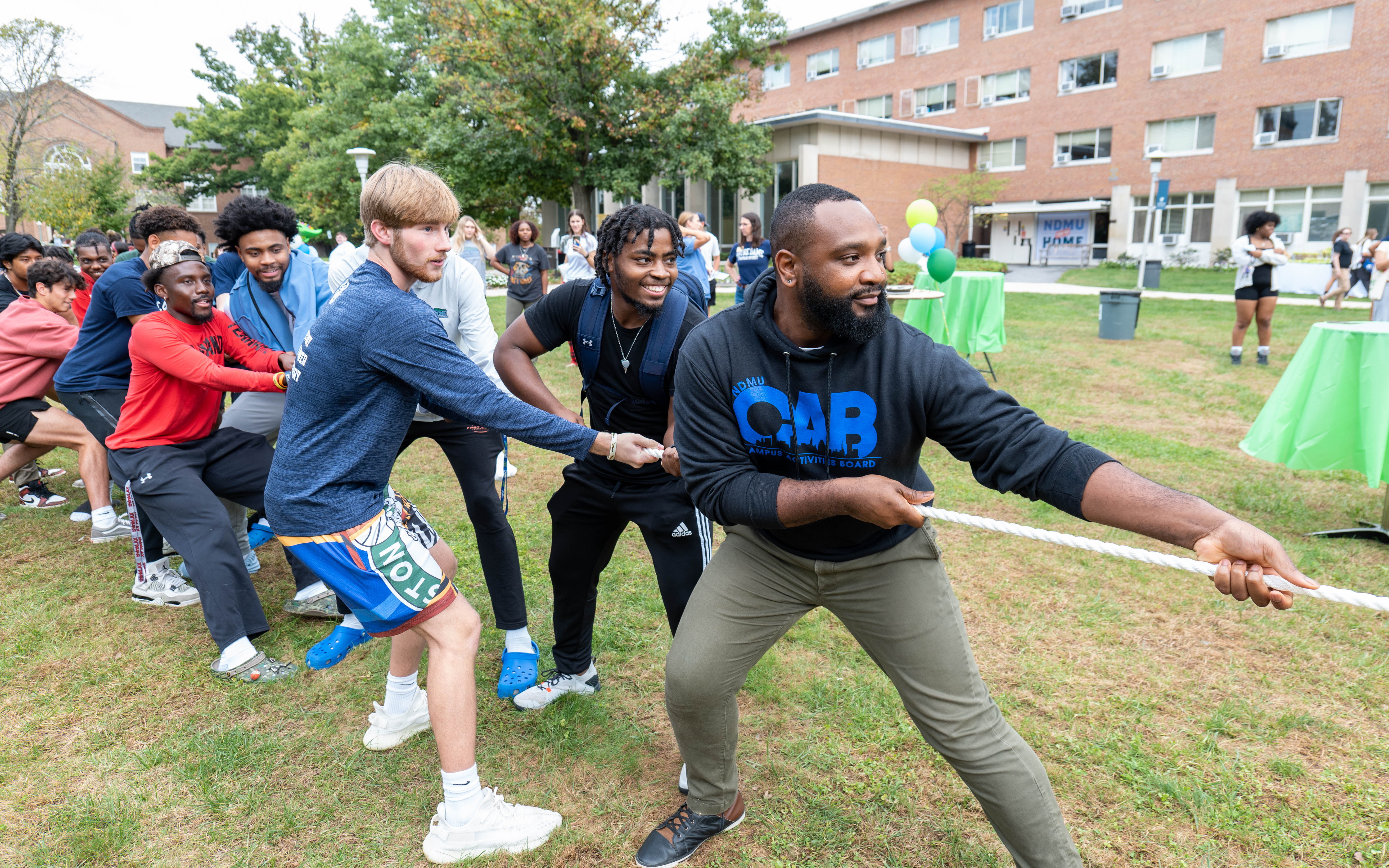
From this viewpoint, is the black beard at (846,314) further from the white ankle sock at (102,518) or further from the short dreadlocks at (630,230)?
the white ankle sock at (102,518)

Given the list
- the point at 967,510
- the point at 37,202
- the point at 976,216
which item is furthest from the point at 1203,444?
the point at 37,202

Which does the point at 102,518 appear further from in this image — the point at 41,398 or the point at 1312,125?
the point at 1312,125

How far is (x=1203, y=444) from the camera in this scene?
7211 mm

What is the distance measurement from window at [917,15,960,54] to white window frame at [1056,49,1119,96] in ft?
18.0

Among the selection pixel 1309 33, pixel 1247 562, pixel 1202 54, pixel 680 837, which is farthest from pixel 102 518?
pixel 1202 54

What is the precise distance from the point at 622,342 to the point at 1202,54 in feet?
126

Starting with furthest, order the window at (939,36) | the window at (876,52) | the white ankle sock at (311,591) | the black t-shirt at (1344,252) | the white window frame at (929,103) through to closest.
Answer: the window at (876,52) → the white window frame at (929,103) → the window at (939,36) → the black t-shirt at (1344,252) → the white ankle sock at (311,591)

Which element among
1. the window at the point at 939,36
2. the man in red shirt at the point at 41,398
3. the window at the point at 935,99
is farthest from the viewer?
the window at the point at 935,99

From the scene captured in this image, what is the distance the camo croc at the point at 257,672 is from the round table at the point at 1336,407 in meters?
5.79

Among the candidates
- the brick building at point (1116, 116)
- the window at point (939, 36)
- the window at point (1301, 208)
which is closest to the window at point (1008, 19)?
the brick building at point (1116, 116)

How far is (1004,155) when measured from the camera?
1503 inches

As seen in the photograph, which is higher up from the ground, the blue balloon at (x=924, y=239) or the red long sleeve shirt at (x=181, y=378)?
the blue balloon at (x=924, y=239)

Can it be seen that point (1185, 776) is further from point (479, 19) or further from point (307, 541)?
point (479, 19)

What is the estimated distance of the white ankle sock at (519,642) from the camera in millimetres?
3697
